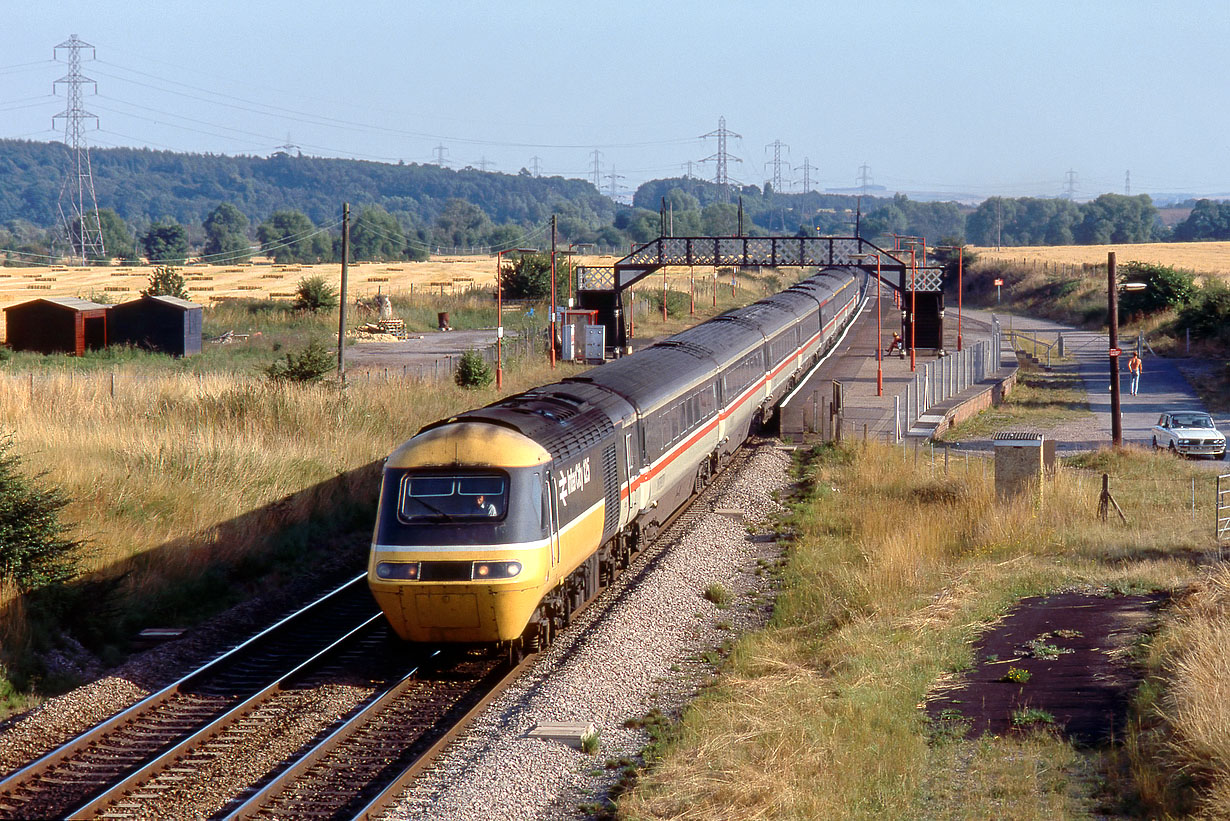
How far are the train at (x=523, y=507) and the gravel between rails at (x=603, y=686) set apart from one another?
55 cm

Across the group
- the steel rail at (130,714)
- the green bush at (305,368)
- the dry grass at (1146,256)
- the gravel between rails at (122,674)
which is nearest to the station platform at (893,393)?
the green bush at (305,368)

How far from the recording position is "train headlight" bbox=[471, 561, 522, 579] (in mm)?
12195

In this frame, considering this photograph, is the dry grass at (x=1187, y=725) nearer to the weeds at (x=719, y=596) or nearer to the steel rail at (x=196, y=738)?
the weeds at (x=719, y=596)

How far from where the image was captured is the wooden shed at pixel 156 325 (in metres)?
44.8

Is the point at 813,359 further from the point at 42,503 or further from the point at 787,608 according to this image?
the point at 42,503

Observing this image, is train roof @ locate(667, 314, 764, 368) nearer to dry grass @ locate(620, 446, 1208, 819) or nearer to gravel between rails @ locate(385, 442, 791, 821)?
dry grass @ locate(620, 446, 1208, 819)

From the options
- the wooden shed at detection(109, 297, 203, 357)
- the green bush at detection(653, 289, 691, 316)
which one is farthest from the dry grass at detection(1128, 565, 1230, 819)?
the green bush at detection(653, 289, 691, 316)

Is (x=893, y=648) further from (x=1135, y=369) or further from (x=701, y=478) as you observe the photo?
(x=1135, y=369)

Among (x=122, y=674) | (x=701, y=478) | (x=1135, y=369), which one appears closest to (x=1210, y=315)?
(x=1135, y=369)

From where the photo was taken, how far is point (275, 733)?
1143cm

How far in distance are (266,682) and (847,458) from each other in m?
17.4

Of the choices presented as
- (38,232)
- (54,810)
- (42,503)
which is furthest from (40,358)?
(38,232)

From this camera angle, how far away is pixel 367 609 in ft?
53.4

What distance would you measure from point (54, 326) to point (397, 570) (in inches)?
1484
